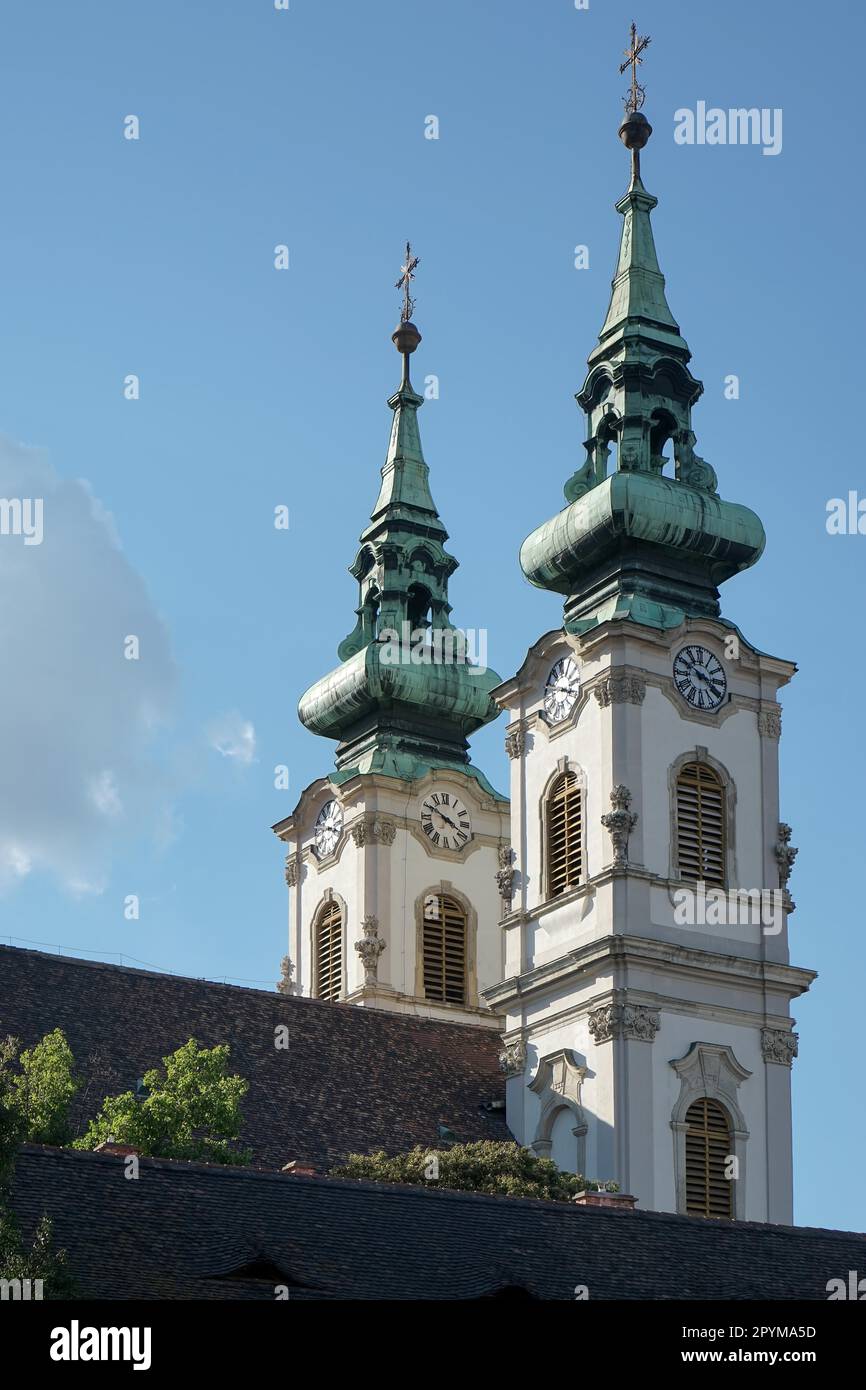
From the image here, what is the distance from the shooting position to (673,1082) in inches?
2121

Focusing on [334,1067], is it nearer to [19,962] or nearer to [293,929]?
[19,962]

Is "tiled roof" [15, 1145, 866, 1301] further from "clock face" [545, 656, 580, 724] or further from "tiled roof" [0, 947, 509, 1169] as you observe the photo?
"clock face" [545, 656, 580, 724]

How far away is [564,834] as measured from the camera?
56.9 metres

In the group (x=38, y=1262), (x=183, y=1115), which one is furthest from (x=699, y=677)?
(x=38, y=1262)

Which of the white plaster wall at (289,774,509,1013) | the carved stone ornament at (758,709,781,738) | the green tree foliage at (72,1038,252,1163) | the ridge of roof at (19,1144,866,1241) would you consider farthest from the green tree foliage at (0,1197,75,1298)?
the white plaster wall at (289,774,509,1013)

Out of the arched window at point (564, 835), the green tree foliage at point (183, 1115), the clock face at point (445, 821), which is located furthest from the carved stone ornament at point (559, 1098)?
the green tree foliage at point (183, 1115)

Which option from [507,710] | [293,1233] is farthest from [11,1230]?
[507,710]

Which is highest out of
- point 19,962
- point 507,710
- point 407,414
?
point 407,414

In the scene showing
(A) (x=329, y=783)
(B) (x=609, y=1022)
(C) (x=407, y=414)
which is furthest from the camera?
(C) (x=407, y=414)

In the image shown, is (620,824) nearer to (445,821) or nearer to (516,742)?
(516,742)

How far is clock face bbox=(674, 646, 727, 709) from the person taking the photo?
56562mm

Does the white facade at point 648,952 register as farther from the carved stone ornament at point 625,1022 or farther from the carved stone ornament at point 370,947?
the carved stone ornament at point 370,947

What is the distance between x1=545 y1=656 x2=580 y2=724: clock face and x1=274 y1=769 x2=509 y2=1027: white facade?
20.8ft

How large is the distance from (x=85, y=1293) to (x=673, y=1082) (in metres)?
25.7
